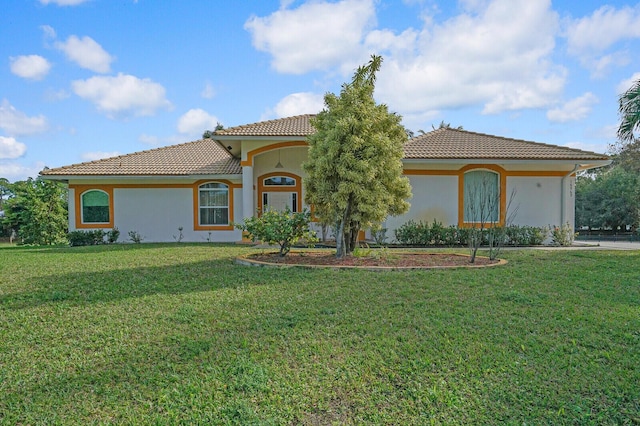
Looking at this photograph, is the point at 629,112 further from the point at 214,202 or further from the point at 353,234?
the point at 214,202

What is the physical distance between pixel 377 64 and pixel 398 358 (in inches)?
315

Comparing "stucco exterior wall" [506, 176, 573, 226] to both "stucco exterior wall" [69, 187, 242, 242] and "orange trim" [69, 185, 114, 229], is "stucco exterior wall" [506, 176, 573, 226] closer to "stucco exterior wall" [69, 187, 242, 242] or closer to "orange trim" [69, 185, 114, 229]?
"stucco exterior wall" [69, 187, 242, 242]

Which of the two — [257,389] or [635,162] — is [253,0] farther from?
[635,162]

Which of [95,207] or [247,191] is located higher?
[247,191]

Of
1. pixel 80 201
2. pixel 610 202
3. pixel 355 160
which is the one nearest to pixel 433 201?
pixel 355 160

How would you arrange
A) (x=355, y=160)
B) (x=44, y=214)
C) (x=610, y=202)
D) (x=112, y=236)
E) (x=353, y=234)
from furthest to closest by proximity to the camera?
(x=610, y=202) < (x=44, y=214) < (x=112, y=236) < (x=353, y=234) < (x=355, y=160)

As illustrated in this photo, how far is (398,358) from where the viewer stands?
4.51 meters

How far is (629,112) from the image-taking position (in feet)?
48.0

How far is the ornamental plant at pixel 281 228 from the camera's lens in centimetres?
1038

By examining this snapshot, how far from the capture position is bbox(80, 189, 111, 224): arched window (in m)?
18.0

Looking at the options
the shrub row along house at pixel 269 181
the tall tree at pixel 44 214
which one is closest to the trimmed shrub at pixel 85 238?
the shrub row along house at pixel 269 181

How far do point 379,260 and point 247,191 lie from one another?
25.7 feet

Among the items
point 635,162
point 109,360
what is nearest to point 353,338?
point 109,360

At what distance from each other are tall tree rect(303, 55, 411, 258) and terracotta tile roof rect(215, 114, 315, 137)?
533cm
